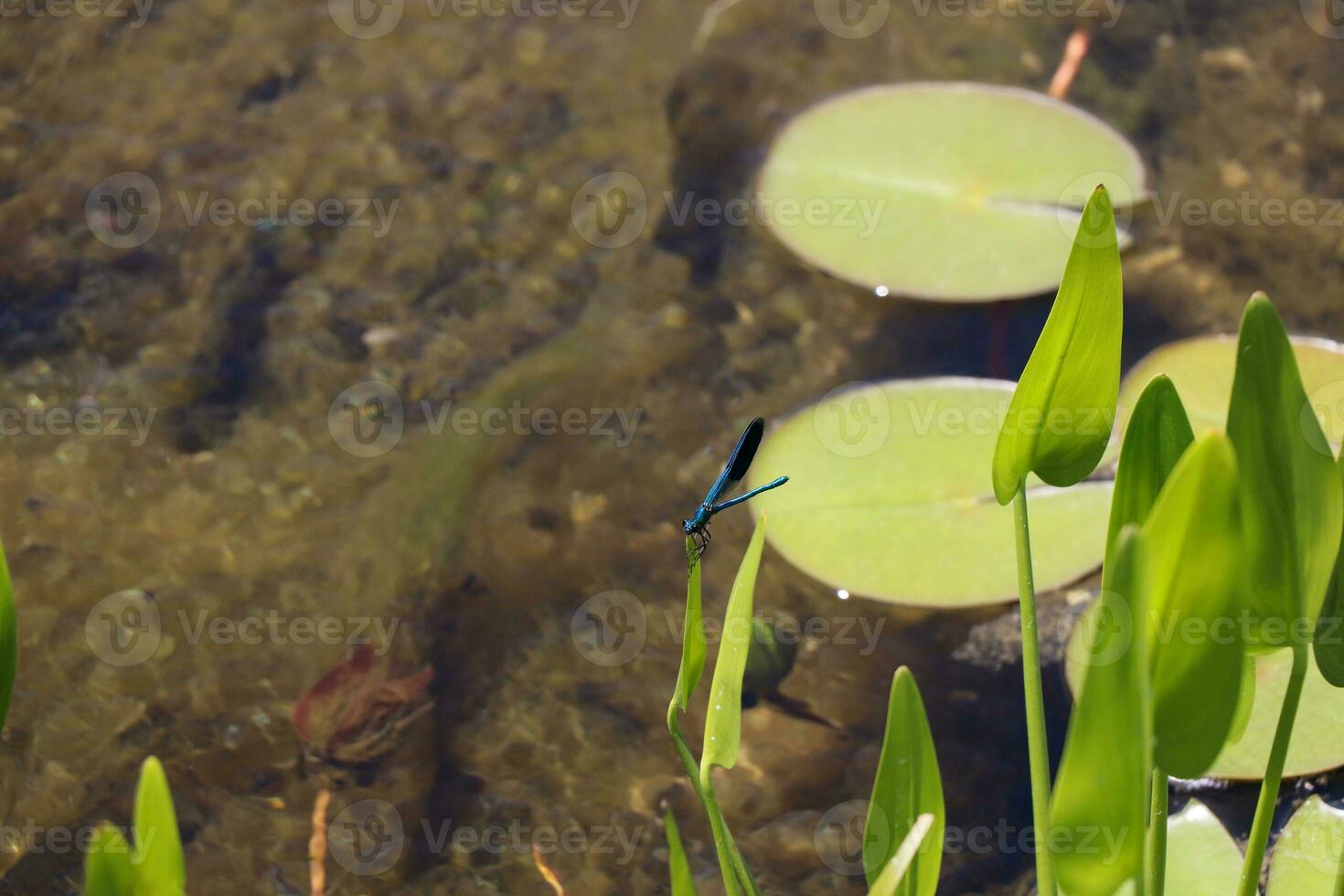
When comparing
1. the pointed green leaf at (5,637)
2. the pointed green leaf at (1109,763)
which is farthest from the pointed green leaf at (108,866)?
the pointed green leaf at (1109,763)

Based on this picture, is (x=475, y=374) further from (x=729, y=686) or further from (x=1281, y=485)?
(x=1281, y=485)

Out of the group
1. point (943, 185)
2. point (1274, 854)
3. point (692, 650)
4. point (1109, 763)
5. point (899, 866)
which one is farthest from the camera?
point (943, 185)

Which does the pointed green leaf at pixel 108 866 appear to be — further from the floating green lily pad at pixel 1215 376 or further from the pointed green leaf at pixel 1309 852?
the floating green lily pad at pixel 1215 376

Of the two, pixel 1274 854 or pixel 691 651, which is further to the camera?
pixel 1274 854

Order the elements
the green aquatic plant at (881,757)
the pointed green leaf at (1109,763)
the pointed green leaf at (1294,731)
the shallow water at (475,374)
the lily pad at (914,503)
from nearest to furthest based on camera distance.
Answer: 1. the pointed green leaf at (1109,763)
2. the green aquatic plant at (881,757)
3. the pointed green leaf at (1294,731)
4. the shallow water at (475,374)
5. the lily pad at (914,503)

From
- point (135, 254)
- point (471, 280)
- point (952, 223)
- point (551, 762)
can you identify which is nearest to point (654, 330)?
point (471, 280)

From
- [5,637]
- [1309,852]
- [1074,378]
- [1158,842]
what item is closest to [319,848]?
[5,637]

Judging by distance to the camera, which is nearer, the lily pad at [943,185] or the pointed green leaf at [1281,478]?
the pointed green leaf at [1281,478]

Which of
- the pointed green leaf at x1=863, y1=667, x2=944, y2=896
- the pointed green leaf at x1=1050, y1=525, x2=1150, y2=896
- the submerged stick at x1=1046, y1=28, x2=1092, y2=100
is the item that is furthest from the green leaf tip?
the submerged stick at x1=1046, y1=28, x2=1092, y2=100
